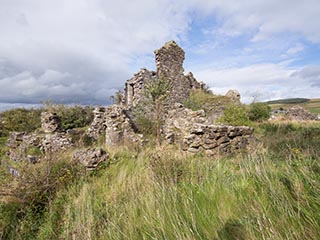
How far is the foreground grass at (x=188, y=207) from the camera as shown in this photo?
1.83m

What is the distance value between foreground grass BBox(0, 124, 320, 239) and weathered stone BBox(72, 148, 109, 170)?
0.57 metres

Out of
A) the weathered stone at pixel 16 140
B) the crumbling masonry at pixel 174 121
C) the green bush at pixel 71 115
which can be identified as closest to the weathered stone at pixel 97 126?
the crumbling masonry at pixel 174 121

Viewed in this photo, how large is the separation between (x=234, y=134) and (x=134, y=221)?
4.97 m

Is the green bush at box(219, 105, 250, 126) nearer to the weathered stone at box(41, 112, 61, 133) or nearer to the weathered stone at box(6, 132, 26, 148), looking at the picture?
the weathered stone at box(41, 112, 61, 133)

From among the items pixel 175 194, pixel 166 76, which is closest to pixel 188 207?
pixel 175 194

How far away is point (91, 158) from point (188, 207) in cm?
378

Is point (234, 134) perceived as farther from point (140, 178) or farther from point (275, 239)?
point (275, 239)

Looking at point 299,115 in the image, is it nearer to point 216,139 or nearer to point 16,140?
point 216,139

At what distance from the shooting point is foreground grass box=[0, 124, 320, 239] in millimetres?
1830

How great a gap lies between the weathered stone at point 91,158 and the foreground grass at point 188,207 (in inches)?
22.3

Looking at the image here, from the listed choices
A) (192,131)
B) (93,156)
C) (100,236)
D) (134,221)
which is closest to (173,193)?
(134,221)

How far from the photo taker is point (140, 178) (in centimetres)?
407

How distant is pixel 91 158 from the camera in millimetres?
5512

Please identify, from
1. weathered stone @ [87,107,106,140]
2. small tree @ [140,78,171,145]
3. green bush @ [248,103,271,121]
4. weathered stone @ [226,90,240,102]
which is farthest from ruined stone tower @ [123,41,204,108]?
green bush @ [248,103,271,121]
